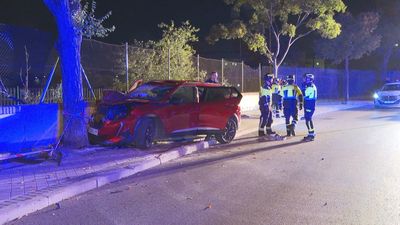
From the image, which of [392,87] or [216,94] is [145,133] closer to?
[216,94]

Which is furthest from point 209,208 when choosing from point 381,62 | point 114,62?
point 381,62

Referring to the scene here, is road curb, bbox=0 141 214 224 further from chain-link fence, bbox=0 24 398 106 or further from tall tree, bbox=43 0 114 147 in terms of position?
chain-link fence, bbox=0 24 398 106

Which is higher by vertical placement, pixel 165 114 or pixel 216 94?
pixel 216 94

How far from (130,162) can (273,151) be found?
3.90 m

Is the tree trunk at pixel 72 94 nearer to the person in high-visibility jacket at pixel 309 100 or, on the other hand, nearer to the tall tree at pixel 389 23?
the person in high-visibility jacket at pixel 309 100

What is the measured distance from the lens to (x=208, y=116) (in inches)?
490

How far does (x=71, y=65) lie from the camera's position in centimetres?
1069

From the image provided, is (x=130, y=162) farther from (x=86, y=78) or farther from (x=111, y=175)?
(x=86, y=78)

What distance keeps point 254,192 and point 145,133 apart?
4.10 m

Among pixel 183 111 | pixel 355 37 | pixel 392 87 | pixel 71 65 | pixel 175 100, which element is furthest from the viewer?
pixel 355 37

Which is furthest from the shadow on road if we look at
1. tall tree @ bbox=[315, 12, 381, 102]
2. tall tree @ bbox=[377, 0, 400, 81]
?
tall tree @ bbox=[377, 0, 400, 81]

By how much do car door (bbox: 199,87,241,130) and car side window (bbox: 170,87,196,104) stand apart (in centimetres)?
36

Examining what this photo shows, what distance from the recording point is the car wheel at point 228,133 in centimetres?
1317

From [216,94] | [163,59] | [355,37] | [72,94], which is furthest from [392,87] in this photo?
[72,94]
